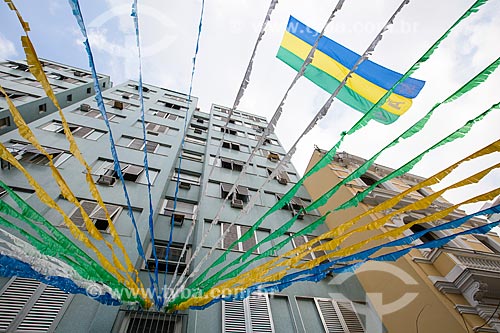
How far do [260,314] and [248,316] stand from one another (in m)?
0.35

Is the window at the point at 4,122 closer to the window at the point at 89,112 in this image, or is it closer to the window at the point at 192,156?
the window at the point at 89,112

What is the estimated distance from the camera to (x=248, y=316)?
6473 mm

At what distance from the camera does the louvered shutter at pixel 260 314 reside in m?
6.27

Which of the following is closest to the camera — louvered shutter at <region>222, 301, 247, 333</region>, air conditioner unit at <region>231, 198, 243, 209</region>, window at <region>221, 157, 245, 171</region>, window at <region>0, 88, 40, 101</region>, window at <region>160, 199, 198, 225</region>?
louvered shutter at <region>222, 301, 247, 333</region>

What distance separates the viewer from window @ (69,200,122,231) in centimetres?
728

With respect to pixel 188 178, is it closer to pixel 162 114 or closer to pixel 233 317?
pixel 162 114

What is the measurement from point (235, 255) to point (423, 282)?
5399 millimetres

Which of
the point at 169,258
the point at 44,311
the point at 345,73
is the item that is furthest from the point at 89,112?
the point at 345,73

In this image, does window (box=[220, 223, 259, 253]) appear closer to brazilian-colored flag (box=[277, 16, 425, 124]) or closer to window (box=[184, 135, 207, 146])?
brazilian-colored flag (box=[277, 16, 425, 124])

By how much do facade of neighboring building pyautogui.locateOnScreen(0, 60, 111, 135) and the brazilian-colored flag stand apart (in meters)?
11.3

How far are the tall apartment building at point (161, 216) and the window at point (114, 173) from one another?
4 centimetres

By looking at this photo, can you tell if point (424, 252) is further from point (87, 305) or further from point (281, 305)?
point (87, 305)

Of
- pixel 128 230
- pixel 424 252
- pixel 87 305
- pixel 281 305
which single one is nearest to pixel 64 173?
pixel 128 230

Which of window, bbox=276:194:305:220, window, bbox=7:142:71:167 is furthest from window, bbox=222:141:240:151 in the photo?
window, bbox=7:142:71:167
